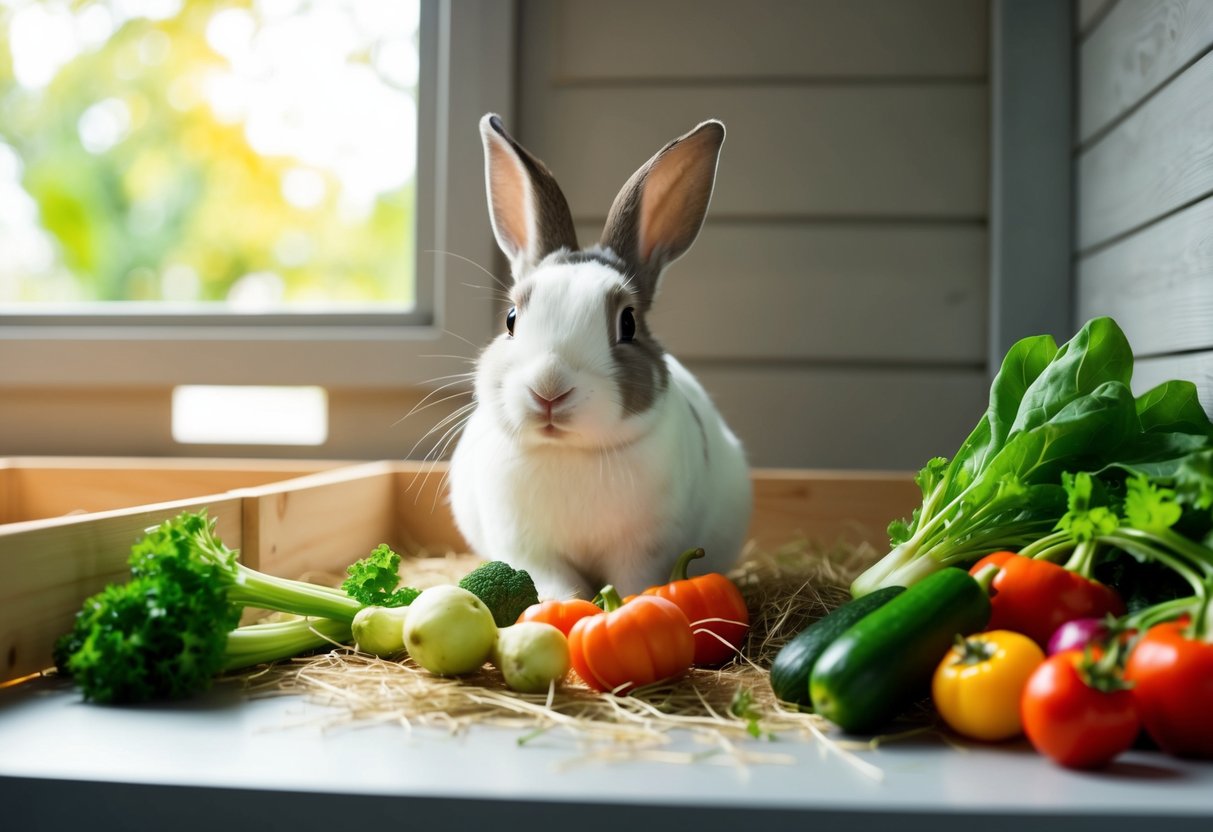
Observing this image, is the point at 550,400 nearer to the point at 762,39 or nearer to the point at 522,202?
the point at 522,202

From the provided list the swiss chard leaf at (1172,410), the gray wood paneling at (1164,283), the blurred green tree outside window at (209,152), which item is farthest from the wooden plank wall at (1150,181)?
the blurred green tree outside window at (209,152)

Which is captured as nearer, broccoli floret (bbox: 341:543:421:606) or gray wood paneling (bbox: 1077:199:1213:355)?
broccoli floret (bbox: 341:543:421:606)

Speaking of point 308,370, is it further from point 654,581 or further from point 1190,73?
point 1190,73

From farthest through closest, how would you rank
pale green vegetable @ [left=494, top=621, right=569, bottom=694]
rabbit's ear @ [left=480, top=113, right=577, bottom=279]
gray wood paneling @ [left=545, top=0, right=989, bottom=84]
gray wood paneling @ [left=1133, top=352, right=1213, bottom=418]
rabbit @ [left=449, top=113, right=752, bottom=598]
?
gray wood paneling @ [left=545, top=0, right=989, bottom=84]
rabbit's ear @ [left=480, top=113, right=577, bottom=279]
gray wood paneling @ [left=1133, top=352, right=1213, bottom=418]
rabbit @ [left=449, top=113, right=752, bottom=598]
pale green vegetable @ [left=494, top=621, right=569, bottom=694]

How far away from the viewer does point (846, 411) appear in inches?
130

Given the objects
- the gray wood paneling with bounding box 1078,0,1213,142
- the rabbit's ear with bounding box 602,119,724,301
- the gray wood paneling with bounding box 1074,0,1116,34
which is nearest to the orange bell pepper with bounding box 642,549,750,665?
the rabbit's ear with bounding box 602,119,724,301

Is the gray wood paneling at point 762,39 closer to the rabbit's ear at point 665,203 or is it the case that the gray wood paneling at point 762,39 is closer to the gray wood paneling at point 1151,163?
the gray wood paneling at point 1151,163

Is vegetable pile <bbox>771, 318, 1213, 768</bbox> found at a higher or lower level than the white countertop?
higher

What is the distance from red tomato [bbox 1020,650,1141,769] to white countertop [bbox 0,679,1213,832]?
0.03 metres

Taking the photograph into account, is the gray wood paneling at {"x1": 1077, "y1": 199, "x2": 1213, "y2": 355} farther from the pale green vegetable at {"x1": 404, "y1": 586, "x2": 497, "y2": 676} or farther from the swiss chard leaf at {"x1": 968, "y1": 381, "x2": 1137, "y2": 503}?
the pale green vegetable at {"x1": 404, "y1": 586, "x2": 497, "y2": 676}

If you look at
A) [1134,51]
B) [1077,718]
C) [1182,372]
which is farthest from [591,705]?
[1134,51]

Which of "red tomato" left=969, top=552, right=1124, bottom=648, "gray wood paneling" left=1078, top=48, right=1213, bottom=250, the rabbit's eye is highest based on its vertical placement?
"gray wood paneling" left=1078, top=48, right=1213, bottom=250

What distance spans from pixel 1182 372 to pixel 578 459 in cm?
133

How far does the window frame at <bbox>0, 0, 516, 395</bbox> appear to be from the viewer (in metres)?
3.30
